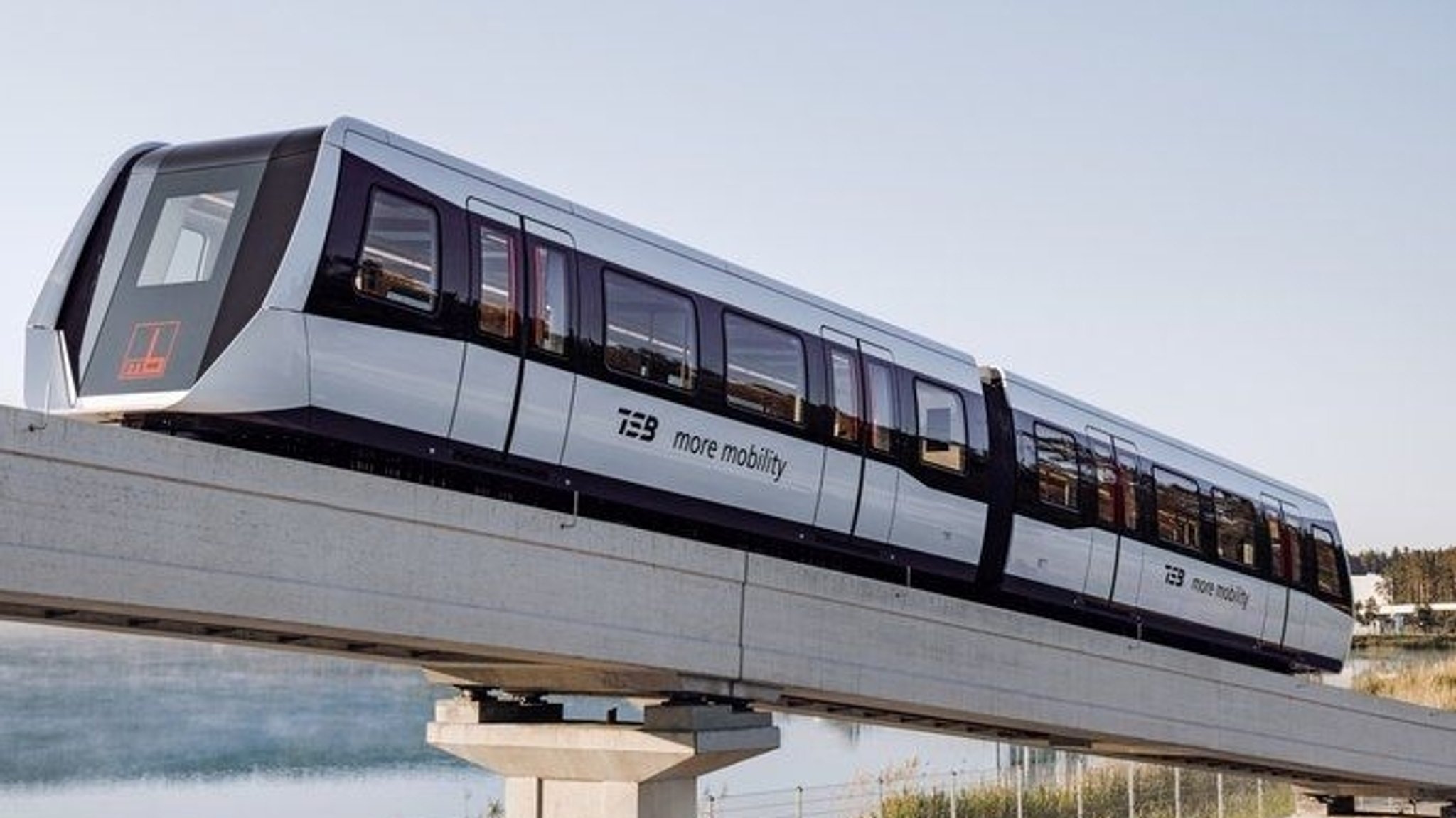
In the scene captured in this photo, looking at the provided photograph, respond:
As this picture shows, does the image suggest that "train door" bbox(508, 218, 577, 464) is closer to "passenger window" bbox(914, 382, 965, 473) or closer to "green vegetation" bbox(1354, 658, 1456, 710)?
"passenger window" bbox(914, 382, 965, 473)

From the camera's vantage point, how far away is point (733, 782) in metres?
54.1

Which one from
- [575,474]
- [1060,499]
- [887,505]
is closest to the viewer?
[575,474]

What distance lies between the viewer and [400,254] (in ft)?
41.3

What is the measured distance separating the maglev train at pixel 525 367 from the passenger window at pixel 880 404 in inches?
1.2

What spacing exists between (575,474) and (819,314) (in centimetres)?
417

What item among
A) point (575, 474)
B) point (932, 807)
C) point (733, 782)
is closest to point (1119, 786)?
point (932, 807)

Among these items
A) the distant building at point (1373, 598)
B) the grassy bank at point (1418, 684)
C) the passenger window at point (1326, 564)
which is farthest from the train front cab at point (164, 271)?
the distant building at point (1373, 598)

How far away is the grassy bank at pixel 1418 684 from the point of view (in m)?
49.8

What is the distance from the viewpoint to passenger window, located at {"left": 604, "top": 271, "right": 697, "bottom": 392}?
1447 cm

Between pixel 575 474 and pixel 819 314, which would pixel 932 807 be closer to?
pixel 819 314

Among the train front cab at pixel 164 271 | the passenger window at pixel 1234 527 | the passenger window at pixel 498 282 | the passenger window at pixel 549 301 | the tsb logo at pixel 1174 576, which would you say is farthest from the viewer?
the passenger window at pixel 1234 527

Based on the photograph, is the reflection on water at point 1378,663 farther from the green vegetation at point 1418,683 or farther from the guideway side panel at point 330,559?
the guideway side panel at point 330,559

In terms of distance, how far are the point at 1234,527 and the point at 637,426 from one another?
494 inches

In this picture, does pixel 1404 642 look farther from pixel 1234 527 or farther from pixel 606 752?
pixel 606 752
